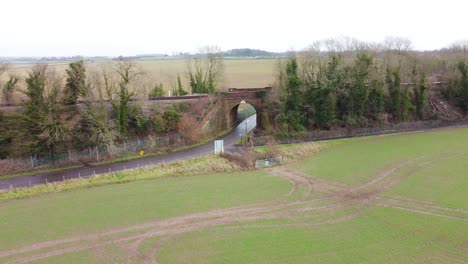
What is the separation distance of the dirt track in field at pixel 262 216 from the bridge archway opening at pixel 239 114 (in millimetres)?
23234

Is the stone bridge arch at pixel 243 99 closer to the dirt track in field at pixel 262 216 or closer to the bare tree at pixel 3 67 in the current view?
the dirt track in field at pixel 262 216

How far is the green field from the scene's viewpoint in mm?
21000

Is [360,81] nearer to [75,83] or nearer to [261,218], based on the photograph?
[261,218]

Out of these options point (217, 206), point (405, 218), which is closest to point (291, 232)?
point (217, 206)

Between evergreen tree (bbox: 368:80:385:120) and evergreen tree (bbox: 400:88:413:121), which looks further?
evergreen tree (bbox: 400:88:413:121)

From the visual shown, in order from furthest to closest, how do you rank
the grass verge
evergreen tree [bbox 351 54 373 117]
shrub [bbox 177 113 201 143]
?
evergreen tree [bbox 351 54 373 117], shrub [bbox 177 113 201 143], the grass verge

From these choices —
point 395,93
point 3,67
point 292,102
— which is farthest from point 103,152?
point 395,93

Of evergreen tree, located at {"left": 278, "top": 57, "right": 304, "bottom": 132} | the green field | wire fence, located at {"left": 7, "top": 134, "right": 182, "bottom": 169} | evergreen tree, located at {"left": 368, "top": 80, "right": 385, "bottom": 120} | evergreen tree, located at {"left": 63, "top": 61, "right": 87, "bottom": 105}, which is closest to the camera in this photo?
the green field

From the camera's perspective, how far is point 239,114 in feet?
223

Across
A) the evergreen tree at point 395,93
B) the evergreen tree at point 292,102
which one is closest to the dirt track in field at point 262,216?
the evergreen tree at point 292,102

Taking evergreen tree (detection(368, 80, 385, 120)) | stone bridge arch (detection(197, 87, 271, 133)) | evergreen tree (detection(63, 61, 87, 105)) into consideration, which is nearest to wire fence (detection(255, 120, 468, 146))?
evergreen tree (detection(368, 80, 385, 120))

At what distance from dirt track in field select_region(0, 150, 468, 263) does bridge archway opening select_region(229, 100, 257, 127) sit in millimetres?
23234

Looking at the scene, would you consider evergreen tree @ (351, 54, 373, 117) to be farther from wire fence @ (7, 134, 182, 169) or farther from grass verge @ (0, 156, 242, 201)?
wire fence @ (7, 134, 182, 169)

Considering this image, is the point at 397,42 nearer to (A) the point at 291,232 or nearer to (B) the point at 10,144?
(A) the point at 291,232
